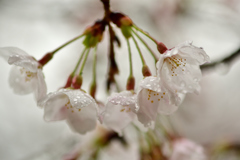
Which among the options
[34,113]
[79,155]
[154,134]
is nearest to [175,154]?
[154,134]

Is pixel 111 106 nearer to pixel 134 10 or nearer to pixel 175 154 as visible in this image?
pixel 175 154

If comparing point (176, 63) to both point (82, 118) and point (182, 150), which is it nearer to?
point (82, 118)

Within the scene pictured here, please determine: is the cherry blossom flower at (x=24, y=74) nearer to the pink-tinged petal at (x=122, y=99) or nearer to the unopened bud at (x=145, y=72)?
the pink-tinged petal at (x=122, y=99)

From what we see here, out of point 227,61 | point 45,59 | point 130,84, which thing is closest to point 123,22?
point 130,84

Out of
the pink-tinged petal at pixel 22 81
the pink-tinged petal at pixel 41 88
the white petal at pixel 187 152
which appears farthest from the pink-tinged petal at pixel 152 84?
the white petal at pixel 187 152

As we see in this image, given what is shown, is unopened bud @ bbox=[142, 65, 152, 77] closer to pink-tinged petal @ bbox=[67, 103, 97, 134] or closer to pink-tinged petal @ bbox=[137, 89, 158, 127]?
pink-tinged petal @ bbox=[137, 89, 158, 127]

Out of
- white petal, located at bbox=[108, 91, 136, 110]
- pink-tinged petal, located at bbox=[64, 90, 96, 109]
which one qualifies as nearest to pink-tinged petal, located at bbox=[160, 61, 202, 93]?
white petal, located at bbox=[108, 91, 136, 110]
